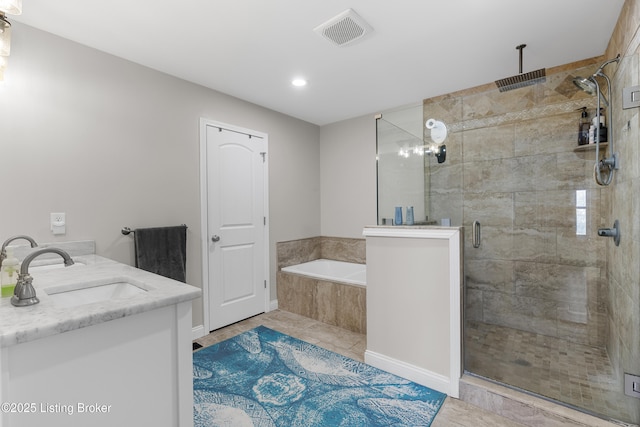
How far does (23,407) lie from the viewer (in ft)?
2.55

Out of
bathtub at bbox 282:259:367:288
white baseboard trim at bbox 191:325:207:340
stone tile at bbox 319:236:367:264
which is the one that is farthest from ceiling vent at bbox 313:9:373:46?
white baseboard trim at bbox 191:325:207:340

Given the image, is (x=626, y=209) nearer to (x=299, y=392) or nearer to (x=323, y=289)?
(x=299, y=392)

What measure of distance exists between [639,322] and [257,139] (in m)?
3.37

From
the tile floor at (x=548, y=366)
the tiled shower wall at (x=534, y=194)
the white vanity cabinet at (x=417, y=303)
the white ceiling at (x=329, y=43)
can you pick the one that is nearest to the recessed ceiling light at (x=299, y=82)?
the white ceiling at (x=329, y=43)

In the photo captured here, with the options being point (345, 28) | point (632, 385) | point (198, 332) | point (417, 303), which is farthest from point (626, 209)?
point (198, 332)

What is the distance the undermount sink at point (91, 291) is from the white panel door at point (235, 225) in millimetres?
1588

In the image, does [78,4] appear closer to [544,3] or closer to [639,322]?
[544,3]

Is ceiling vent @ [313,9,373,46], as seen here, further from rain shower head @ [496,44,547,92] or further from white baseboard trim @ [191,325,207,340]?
white baseboard trim @ [191,325,207,340]

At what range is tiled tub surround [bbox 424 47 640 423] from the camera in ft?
6.49

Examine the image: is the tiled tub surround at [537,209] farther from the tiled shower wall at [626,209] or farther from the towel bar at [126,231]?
the towel bar at [126,231]

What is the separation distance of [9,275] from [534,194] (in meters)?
2.83

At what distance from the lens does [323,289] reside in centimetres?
325

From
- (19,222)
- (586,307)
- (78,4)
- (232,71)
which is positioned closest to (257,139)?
(232,71)

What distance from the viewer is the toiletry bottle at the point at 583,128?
79.1 inches
